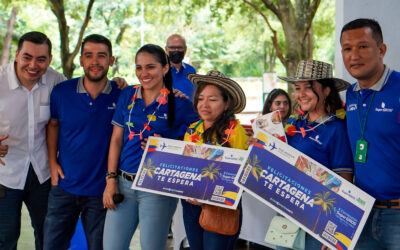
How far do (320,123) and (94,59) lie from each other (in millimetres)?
1675

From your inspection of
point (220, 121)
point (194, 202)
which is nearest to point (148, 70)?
point (220, 121)

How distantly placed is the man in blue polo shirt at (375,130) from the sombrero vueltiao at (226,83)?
0.76 metres

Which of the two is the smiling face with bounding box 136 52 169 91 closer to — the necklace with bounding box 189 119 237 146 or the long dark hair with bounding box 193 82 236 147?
the long dark hair with bounding box 193 82 236 147

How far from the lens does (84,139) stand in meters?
3.27

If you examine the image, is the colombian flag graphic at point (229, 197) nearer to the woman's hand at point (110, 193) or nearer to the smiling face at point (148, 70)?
the woman's hand at point (110, 193)

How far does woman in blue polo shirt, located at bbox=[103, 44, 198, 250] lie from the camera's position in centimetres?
298

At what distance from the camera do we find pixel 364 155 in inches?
98.2

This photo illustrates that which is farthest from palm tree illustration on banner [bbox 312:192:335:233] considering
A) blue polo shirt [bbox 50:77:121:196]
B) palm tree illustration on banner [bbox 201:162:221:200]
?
blue polo shirt [bbox 50:77:121:196]

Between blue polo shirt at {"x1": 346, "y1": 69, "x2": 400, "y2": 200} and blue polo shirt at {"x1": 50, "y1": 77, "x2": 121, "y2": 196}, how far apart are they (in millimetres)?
1771

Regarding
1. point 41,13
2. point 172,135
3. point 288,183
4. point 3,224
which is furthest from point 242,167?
point 41,13

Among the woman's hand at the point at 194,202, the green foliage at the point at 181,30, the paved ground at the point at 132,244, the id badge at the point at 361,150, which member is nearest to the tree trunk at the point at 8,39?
the green foliage at the point at 181,30

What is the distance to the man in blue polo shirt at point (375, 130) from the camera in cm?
245

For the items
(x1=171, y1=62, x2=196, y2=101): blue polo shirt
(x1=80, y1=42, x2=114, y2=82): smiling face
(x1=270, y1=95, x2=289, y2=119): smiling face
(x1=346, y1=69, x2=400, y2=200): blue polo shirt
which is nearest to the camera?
(x1=346, y1=69, x2=400, y2=200): blue polo shirt

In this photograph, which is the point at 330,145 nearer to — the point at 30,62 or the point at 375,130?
the point at 375,130
